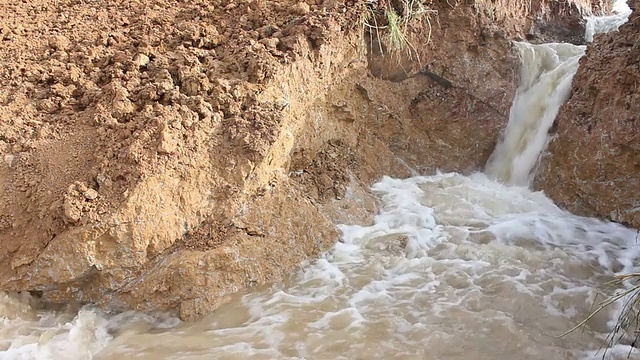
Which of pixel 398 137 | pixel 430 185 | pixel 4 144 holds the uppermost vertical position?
pixel 4 144

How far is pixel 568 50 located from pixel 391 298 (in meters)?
3.66

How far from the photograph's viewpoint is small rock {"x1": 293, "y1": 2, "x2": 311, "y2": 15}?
3998 mm

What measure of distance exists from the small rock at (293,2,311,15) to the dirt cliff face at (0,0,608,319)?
0.5 inches

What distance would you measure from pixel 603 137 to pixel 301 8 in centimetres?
277

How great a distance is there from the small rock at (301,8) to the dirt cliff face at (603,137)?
252cm

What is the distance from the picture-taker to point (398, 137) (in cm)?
→ 465

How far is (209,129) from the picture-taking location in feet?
10.6

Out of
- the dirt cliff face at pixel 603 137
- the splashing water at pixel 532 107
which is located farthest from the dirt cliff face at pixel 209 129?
Answer: the dirt cliff face at pixel 603 137

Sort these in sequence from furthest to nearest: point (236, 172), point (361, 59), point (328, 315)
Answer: point (361, 59), point (236, 172), point (328, 315)

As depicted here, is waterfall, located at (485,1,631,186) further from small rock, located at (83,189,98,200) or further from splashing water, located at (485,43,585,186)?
small rock, located at (83,189,98,200)

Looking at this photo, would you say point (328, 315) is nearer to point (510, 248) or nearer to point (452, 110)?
point (510, 248)

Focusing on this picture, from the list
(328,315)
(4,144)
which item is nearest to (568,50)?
(328,315)

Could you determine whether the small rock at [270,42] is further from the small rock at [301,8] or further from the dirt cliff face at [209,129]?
the small rock at [301,8]

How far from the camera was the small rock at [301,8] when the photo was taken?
3998mm
